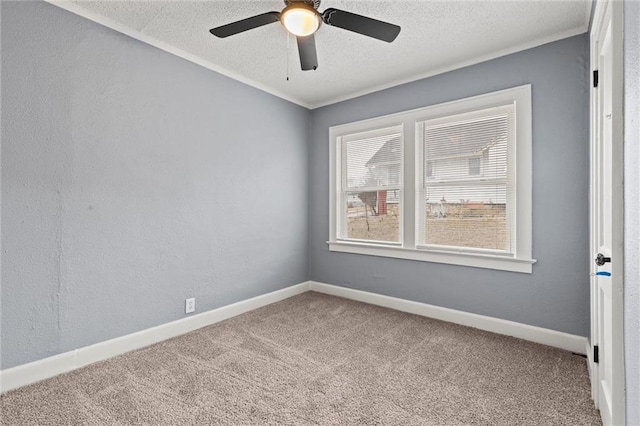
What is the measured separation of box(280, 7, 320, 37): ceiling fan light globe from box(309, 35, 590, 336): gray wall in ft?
5.81

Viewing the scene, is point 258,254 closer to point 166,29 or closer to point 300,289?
point 300,289

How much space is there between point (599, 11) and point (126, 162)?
321 centimetres

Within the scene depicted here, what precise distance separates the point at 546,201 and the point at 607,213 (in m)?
1.10

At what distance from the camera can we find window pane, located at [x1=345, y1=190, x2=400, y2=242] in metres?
3.69

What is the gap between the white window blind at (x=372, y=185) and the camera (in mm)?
3674

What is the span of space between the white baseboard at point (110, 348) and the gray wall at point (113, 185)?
6 cm

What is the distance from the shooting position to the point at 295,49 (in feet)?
9.36

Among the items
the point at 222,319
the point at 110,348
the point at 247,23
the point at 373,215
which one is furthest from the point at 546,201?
the point at 110,348

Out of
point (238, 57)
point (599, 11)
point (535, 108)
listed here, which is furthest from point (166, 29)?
point (535, 108)

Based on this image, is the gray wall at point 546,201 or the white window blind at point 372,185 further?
the white window blind at point 372,185

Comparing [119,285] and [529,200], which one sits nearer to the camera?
[119,285]

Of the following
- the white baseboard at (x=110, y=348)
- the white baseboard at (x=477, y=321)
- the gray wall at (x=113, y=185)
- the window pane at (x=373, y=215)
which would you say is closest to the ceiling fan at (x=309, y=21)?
the gray wall at (x=113, y=185)

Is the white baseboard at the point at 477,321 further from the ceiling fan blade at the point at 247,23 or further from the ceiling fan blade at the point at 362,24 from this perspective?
the ceiling fan blade at the point at 247,23

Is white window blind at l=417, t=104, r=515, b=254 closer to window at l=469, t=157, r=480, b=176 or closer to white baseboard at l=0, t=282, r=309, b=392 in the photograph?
window at l=469, t=157, r=480, b=176
